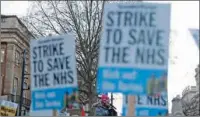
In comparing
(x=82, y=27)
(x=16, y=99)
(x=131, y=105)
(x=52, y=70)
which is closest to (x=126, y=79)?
(x=131, y=105)

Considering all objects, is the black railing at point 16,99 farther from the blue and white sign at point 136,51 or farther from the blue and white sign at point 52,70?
the blue and white sign at point 136,51

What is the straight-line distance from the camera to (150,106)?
7469 mm

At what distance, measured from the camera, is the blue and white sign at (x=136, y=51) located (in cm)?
696

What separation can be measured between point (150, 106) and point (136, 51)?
1027 millimetres

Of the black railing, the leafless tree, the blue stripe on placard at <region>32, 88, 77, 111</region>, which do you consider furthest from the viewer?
the black railing

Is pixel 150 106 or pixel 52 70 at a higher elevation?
pixel 52 70

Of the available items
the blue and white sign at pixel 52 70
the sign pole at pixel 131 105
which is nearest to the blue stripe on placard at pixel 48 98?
the blue and white sign at pixel 52 70

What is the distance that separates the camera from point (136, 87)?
6957 mm

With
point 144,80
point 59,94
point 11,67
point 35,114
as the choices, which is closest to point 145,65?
point 144,80

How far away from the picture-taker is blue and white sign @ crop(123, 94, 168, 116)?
7347 mm

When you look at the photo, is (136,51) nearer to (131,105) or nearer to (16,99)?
(131,105)

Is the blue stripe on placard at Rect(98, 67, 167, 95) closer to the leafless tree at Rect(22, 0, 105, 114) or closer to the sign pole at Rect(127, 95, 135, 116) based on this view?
the sign pole at Rect(127, 95, 135, 116)

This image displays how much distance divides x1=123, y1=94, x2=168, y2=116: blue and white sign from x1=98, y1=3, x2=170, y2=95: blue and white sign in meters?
0.43

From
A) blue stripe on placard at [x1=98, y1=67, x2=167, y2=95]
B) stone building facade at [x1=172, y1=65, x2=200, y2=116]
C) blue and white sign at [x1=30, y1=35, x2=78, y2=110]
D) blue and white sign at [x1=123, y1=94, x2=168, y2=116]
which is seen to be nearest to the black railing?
stone building facade at [x1=172, y1=65, x2=200, y2=116]
